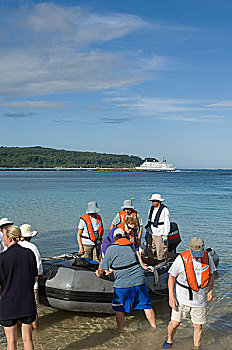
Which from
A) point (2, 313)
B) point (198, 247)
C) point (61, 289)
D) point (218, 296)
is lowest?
point (218, 296)

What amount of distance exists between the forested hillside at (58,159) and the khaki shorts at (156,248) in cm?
14366

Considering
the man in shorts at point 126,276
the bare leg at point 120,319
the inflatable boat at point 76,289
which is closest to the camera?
the man in shorts at point 126,276

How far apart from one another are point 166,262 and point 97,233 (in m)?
1.44

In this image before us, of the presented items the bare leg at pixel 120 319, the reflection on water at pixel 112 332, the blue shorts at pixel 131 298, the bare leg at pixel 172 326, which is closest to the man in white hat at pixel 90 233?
the reflection on water at pixel 112 332

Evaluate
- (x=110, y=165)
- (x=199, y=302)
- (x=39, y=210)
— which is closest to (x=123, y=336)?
(x=199, y=302)

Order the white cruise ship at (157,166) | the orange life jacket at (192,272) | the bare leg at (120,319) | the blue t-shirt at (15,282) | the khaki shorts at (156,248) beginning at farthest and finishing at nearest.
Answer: the white cruise ship at (157,166) < the khaki shorts at (156,248) < the bare leg at (120,319) < the orange life jacket at (192,272) < the blue t-shirt at (15,282)

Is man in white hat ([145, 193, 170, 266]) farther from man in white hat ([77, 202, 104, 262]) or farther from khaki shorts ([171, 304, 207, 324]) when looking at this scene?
khaki shorts ([171, 304, 207, 324])

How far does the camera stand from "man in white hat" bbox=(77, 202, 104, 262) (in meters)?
6.79

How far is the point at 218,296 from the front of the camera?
742cm

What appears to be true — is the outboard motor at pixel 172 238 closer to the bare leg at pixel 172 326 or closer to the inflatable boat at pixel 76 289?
the inflatable boat at pixel 76 289

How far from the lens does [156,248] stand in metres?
7.62

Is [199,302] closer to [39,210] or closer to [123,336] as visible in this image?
[123,336]

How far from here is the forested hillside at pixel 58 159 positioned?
155337 mm

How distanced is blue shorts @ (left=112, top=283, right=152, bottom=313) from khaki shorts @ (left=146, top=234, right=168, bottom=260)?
2.59 metres
